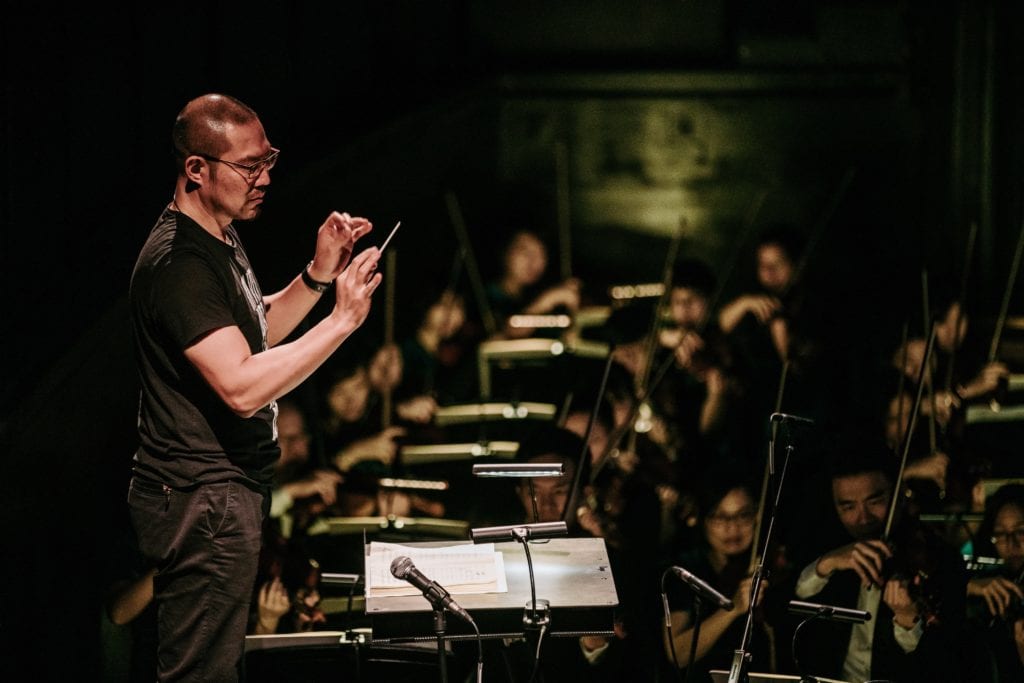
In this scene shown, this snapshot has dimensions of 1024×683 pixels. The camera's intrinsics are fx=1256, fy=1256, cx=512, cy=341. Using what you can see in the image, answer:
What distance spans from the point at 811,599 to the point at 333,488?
1.84m

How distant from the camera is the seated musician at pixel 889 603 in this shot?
4.04 meters

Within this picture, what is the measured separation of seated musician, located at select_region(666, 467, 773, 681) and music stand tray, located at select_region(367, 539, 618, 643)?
120cm

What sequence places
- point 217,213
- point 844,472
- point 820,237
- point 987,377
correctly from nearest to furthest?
point 217,213, point 844,472, point 987,377, point 820,237

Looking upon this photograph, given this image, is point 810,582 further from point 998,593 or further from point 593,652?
point 593,652

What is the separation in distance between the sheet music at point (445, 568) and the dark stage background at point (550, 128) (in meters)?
1.93

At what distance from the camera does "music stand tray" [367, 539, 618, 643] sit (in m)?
2.94

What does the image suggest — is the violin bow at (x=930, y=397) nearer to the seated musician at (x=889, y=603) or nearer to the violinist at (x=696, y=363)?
the seated musician at (x=889, y=603)

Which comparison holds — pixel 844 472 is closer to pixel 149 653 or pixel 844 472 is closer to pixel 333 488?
pixel 333 488

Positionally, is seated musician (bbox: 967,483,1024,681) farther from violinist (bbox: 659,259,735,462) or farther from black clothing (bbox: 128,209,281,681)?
black clothing (bbox: 128,209,281,681)

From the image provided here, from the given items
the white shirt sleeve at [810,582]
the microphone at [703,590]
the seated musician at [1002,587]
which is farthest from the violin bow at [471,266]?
the microphone at [703,590]

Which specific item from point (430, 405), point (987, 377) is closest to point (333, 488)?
point (430, 405)

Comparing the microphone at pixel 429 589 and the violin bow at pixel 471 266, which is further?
the violin bow at pixel 471 266

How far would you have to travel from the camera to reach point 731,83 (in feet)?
24.7

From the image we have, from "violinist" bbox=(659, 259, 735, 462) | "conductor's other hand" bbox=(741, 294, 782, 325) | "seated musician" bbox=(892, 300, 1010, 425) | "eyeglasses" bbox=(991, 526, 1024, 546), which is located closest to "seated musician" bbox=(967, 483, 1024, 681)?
"eyeglasses" bbox=(991, 526, 1024, 546)
